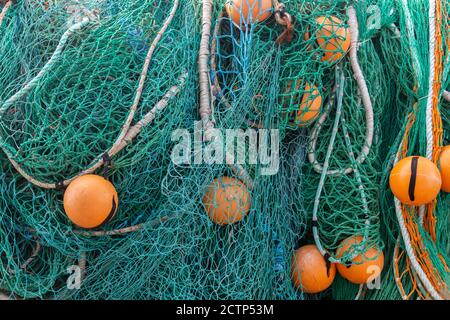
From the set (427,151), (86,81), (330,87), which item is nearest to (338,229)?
(427,151)

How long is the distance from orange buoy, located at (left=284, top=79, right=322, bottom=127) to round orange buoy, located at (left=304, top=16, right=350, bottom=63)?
0.50 ft

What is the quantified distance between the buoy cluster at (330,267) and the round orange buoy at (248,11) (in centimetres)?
100

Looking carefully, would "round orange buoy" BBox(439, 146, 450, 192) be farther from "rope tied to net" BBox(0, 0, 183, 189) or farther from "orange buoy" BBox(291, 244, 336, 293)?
"rope tied to net" BBox(0, 0, 183, 189)

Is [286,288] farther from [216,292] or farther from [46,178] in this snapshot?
[46,178]

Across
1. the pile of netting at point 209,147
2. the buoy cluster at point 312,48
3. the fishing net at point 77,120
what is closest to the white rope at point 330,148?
the pile of netting at point 209,147

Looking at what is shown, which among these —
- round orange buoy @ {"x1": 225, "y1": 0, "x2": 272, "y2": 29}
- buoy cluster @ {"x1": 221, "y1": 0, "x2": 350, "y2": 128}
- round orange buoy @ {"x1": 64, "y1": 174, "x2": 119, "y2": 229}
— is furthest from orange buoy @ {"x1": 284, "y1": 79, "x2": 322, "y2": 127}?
round orange buoy @ {"x1": 64, "y1": 174, "x2": 119, "y2": 229}

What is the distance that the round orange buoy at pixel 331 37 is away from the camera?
6.04 feet

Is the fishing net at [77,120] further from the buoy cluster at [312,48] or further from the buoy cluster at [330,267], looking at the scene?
the buoy cluster at [330,267]

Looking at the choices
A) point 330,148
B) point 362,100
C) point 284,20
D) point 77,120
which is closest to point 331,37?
point 284,20

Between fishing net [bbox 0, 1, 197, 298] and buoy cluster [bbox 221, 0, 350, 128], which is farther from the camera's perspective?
buoy cluster [bbox 221, 0, 350, 128]

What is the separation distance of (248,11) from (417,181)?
0.95 m

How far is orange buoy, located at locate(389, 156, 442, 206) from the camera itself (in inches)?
67.8

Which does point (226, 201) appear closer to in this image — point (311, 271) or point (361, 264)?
point (311, 271)

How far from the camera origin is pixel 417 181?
1.72 meters
